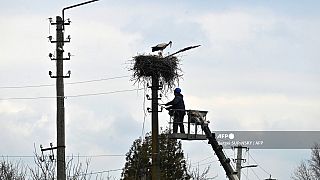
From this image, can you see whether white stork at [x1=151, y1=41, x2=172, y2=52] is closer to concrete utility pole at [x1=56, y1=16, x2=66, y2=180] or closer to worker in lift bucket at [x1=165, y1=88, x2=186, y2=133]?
worker in lift bucket at [x1=165, y1=88, x2=186, y2=133]

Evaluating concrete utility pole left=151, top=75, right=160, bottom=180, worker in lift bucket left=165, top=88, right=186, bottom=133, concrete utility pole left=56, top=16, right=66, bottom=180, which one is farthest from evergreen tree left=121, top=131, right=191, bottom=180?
concrete utility pole left=56, top=16, right=66, bottom=180

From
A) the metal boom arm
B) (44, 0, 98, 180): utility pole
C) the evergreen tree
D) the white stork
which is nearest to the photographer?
(44, 0, 98, 180): utility pole

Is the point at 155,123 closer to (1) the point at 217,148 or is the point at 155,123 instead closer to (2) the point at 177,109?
(2) the point at 177,109

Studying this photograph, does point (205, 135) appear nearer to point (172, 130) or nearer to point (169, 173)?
point (172, 130)

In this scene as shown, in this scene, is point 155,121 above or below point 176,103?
below

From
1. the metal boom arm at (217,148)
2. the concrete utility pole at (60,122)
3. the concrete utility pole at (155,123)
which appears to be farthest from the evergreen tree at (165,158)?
the concrete utility pole at (60,122)

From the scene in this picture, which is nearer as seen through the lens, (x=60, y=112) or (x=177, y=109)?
(x=60, y=112)

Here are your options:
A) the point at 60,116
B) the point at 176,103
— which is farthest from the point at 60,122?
the point at 176,103

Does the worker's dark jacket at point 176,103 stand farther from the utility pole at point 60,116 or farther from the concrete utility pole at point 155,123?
the utility pole at point 60,116

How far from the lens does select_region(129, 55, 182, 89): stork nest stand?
23422mm

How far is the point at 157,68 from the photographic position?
23.4 meters

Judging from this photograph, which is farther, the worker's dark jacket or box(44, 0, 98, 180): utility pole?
the worker's dark jacket

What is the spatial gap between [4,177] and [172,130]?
5.51 meters

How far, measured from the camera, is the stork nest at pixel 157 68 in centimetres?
2342
